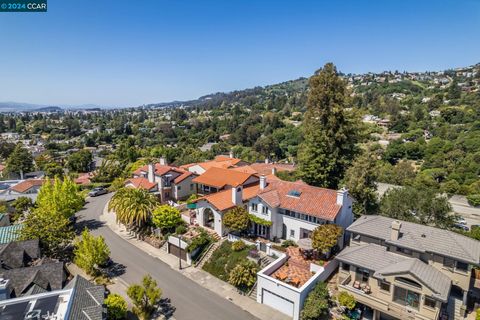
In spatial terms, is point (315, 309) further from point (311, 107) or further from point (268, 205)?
point (311, 107)

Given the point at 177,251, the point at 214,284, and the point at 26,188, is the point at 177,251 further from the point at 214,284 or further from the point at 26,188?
the point at 26,188

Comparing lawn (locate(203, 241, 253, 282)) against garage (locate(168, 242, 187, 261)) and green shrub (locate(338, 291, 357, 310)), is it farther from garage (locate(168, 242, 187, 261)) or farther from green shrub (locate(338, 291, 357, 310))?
green shrub (locate(338, 291, 357, 310))

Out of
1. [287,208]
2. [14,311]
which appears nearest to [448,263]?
[287,208]

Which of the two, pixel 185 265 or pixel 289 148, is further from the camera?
pixel 289 148

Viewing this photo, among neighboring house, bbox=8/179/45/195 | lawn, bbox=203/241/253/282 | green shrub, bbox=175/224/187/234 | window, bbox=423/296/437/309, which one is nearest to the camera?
window, bbox=423/296/437/309


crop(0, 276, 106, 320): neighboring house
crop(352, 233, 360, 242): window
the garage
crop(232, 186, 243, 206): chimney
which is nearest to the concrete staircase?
the garage

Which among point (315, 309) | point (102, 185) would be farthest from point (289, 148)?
point (315, 309)
